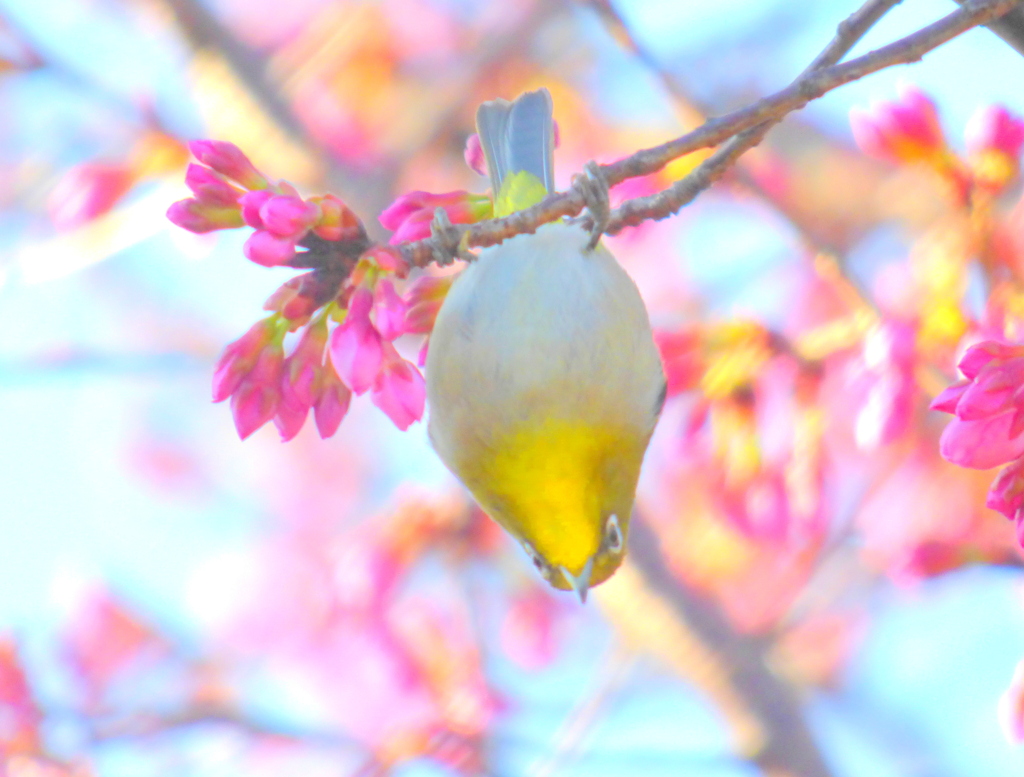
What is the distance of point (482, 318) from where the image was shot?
5.82ft

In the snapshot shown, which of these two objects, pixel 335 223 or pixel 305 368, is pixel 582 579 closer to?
pixel 305 368

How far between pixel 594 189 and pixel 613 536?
28.3 inches

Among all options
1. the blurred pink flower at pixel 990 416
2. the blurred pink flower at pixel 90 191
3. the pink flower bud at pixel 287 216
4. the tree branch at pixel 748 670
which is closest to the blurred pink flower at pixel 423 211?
the pink flower bud at pixel 287 216

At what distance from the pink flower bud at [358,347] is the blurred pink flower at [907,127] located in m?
1.33

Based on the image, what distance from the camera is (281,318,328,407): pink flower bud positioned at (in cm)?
157

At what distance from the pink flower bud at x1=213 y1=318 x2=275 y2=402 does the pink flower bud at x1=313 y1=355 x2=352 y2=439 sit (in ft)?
0.33

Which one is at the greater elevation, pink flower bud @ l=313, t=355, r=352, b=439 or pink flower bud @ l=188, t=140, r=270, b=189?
pink flower bud @ l=188, t=140, r=270, b=189

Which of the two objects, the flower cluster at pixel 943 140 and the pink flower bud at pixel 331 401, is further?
the flower cluster at pixel 943 140

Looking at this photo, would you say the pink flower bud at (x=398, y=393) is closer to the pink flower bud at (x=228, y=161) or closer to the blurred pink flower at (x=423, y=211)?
the blurred pink flower at (x=423, y=211)

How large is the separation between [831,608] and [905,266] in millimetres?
1690

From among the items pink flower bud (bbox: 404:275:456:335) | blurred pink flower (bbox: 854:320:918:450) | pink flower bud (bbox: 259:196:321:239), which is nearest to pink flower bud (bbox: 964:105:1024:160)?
blurred pink flower (bbox: 854:320:918:450)

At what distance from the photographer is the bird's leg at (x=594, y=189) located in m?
1.51

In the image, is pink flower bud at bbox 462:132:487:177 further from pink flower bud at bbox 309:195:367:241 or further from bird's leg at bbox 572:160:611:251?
pink flower bud at bbox 309:195:367:241

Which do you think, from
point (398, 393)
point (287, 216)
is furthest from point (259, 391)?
point (287, 216)
